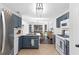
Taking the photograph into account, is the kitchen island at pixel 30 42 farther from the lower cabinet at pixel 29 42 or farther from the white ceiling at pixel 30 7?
the white ceiling at pixel 30 7

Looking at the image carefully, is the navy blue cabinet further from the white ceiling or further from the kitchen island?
the white ceiling

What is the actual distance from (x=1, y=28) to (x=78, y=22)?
2.05 feet

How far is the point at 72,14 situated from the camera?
1086mm

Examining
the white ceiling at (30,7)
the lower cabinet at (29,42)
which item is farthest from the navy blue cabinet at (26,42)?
the white ceiling at (30,7)

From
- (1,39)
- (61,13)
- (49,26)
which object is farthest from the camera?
(49,26)

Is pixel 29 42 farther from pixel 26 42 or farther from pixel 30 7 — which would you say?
pixel 30 7

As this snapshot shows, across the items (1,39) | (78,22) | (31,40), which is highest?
(78,22)

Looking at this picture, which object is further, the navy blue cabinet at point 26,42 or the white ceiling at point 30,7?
the navy blue cabinet at point 26,42

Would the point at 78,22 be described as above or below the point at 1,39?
above

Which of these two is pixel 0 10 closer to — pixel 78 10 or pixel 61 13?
pixel 78 10

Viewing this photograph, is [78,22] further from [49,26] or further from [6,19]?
[49,26]
